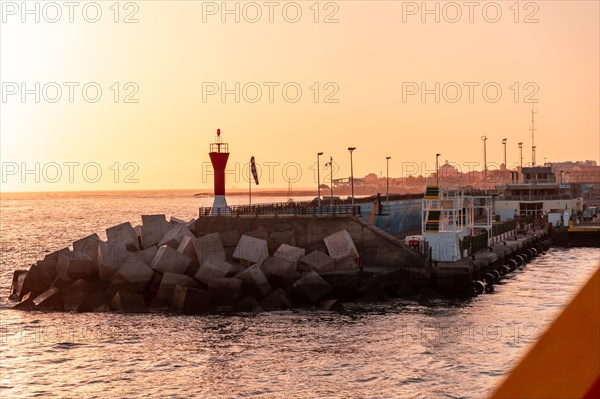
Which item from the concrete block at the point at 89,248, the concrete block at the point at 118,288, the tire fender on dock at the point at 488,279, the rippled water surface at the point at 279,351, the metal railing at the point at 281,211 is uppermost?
the metal railing at the point at 281,211

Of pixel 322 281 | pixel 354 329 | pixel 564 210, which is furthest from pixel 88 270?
pixel 564 210

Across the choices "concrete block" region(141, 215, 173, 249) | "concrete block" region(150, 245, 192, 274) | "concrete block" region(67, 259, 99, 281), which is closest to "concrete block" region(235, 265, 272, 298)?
"concrete block" region(150, 245, 192, 274)

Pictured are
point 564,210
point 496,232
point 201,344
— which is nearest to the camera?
point 201,344

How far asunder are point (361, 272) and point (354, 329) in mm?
8914

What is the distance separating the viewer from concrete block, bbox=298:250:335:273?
139ft

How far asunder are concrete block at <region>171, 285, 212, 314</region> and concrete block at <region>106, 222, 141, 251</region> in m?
9.42

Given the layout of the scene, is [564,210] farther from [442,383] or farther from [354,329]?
[442,383]

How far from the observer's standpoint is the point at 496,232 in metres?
64.2

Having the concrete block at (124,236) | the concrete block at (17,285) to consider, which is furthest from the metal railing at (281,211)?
the concrete block at (17,285)

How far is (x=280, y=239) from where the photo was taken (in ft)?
154

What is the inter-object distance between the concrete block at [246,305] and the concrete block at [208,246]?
5797 millimetres

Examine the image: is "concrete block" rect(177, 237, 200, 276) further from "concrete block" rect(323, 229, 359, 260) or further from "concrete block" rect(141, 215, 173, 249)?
"concrete block" rect(323, 229, 359, 260)

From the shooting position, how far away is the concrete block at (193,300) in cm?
3828

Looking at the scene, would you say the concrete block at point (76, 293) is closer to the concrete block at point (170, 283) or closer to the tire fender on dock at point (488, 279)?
the concrete block at point (170, 283)
